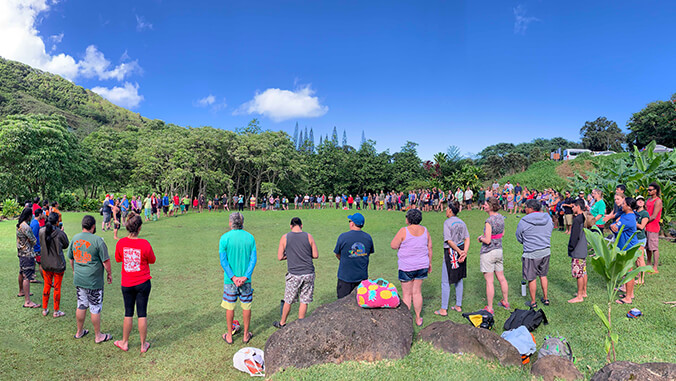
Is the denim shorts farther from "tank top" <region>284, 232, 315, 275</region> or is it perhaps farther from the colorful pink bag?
"tank top" <region>284, 232, 315, 275</region>

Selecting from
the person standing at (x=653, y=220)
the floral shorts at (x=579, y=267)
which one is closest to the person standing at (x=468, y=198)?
the person standing at (x=653, y=220)

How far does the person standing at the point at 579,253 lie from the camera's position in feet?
20.1

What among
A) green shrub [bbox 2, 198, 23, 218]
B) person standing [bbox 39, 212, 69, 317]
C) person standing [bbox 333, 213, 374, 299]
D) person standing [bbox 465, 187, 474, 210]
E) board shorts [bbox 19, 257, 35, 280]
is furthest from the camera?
person standing [bbox 465, 187, 474, 210]

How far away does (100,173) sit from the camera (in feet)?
111

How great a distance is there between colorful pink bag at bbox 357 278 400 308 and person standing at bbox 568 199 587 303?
3.73m

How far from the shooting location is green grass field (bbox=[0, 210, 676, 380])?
404cm

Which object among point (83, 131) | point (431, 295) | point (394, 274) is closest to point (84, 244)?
point (431, 295)

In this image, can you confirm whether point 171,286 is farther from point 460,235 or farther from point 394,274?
point 460,235

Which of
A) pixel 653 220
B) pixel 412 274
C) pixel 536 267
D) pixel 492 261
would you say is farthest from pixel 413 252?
pixel 653 220

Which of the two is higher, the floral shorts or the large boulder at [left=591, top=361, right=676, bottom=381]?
the floral shorts

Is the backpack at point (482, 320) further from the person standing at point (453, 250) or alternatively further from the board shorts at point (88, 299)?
the board shorts at point (88, 299)

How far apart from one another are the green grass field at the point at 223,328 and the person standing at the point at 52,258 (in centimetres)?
37

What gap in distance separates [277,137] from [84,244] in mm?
29582

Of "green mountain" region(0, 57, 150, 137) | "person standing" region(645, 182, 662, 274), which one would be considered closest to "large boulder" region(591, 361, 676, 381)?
"person standing" region(645, 182, 662, 274)
